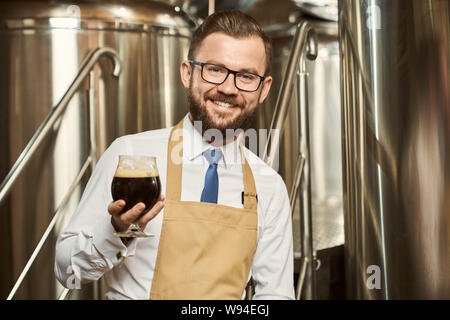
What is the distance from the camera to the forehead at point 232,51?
1513mm

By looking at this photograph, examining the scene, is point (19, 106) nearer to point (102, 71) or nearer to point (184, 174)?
point (102, 71)

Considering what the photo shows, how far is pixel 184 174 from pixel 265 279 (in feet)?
1.21

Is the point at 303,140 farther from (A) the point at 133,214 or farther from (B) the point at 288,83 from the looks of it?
(A) the point at 133,214

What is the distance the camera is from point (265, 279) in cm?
159

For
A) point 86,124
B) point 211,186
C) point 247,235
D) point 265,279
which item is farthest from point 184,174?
point 86,124

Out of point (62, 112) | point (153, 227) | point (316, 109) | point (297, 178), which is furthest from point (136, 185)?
point (316, 109)

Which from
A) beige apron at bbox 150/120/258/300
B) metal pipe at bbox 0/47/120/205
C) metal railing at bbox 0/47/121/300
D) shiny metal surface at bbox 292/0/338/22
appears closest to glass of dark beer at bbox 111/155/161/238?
beige apron at bbox 150/120/258/300

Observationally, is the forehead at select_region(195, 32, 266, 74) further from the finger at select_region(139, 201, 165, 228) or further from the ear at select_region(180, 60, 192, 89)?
the finger at select_region(139, 201, 165, 228)

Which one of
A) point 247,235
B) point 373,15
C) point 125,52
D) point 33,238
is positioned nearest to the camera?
point 247,235

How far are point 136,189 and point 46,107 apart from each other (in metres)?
1.51

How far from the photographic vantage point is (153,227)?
1486mm

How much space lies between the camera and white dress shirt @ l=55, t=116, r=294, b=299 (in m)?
1.36

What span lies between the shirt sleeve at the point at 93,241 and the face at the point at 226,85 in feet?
0.92

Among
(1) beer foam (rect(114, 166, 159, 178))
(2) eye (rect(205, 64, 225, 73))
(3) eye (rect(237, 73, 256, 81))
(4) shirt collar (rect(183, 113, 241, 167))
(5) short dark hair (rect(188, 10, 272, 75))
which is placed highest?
(5) short dark hair (rect(188, 10, 272, 75))
